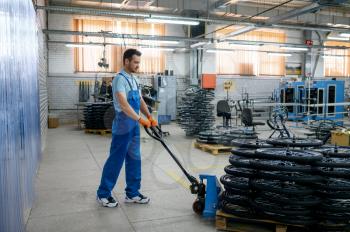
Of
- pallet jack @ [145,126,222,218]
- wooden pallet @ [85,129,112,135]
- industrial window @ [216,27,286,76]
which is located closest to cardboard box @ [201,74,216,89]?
industrial window @ [216,27,286,76]

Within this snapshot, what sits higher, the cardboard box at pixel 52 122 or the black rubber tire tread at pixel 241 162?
the black rubber tire tread at pixel 241 162

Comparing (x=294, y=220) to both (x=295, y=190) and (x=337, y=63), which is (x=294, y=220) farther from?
(x=337, y=63)

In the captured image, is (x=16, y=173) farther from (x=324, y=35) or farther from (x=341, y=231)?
(x=324, y=35)

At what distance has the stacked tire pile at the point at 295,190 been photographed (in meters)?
2.91

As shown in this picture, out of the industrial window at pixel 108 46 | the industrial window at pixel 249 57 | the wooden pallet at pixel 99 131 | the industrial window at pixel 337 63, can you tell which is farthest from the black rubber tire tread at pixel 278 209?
the industrial window at pixel 337 63

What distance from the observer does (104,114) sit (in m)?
10.3

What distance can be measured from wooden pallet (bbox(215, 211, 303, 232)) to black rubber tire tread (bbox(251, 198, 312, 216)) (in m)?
0.13

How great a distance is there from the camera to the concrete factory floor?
325cm

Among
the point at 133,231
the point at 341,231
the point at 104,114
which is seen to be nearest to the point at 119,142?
the point at 133,231

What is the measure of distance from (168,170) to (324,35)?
15075 millimetres

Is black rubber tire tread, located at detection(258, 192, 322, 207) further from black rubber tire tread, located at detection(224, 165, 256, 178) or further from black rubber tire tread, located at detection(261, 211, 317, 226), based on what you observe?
black rubber tire tread, located at detection(224, 165, 256, 178)

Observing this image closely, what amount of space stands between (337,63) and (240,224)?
1809 centimetres

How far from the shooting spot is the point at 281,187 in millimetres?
2943

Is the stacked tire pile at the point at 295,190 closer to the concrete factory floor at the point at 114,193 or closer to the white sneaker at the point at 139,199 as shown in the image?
the concrete factory floor at the point at 114,193
